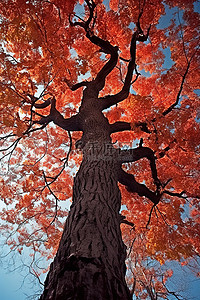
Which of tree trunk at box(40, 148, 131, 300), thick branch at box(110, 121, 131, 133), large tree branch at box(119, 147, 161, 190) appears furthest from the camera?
thick branch at box(110, 121, 131, 133)

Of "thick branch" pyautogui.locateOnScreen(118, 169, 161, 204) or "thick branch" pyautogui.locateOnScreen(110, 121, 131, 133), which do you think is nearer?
"thick branch" pyautogui.locateOnScreen(118, 169, 161, 204)

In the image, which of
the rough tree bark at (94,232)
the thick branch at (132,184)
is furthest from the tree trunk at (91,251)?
the thick branch at (132,184)

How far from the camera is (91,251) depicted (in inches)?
66.2

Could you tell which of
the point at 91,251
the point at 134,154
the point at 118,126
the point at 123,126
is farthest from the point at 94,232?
the point at 123,126

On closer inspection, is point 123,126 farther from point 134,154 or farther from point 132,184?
point 132,184

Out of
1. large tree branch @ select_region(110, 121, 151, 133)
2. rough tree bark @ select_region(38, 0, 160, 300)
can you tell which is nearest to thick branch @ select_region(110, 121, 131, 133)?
large tree branch @ select_region(110, 121, 151, 133)

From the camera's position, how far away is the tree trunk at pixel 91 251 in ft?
4.43

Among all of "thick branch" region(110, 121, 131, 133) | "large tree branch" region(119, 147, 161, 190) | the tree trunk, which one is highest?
"thick branch" region(110, 121, 131, 133)

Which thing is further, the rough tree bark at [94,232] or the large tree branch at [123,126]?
the large tree branch at [123,126]

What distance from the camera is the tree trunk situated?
53.2 inches

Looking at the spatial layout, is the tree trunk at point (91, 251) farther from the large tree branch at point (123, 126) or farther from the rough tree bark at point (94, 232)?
the large tree branch at point (123, 126)

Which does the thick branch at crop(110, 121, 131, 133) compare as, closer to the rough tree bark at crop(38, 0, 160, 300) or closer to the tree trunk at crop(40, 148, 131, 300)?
the rough tree bark at crop(38, 0, 160, 300)

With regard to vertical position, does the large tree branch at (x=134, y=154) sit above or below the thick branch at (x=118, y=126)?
below

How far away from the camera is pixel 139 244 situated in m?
7.69
